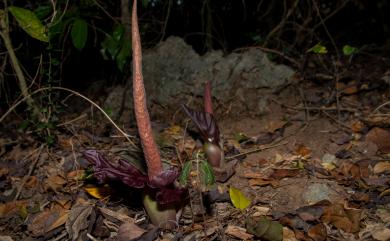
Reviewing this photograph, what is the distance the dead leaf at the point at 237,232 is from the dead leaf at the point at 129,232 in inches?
11.6

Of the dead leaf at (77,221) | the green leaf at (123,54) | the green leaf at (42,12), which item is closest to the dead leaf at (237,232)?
the dead leaf at (77,221)

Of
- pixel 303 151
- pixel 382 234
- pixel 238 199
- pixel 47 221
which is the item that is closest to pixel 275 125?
pixel 303 151

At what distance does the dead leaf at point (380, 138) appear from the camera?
72.5 inches

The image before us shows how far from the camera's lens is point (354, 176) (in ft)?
5.42

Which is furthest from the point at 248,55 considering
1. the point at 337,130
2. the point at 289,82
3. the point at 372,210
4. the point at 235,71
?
the point at 372,210

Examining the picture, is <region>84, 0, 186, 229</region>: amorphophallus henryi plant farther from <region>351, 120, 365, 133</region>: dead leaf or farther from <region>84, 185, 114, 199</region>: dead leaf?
<region>351, 120, 365, 133</region>: dead leaf

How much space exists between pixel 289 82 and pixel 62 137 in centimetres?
142

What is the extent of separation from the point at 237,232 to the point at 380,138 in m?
0.97

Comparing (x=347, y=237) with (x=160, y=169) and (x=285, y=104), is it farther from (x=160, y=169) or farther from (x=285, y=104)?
(x=285, y=104)

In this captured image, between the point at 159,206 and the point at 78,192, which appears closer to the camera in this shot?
the point at 159,206

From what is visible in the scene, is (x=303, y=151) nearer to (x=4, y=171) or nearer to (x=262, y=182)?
(x=262, y=182)

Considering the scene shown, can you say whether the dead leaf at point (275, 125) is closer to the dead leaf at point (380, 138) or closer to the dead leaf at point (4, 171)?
the dead leaf at point (380, 138)

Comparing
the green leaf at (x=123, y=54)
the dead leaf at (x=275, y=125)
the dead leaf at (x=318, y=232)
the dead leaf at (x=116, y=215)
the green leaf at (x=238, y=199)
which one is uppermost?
the green leaf at (x=123, y=54)

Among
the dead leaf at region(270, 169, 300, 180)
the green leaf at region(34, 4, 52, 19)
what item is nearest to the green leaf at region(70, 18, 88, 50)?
the green leaf at region(34, 4, 52, 19)
